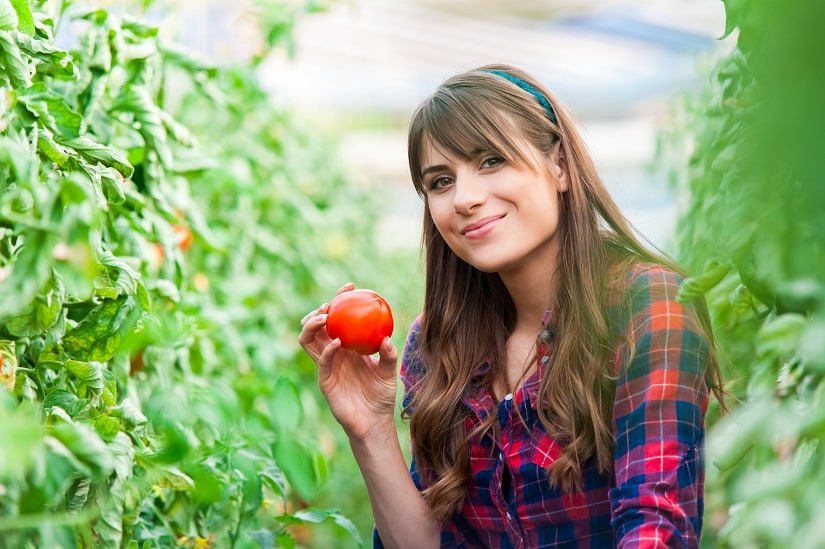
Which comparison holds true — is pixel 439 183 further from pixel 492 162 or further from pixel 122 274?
pixel 122 274

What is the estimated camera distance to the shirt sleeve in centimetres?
130

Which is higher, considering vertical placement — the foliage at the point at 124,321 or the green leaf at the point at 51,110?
the green leaf at the point at 51,110

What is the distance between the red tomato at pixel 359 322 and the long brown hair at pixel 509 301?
195 millimetres

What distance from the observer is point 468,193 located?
151 centimetres

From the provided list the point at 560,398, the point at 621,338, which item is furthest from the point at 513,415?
the point at 621,338

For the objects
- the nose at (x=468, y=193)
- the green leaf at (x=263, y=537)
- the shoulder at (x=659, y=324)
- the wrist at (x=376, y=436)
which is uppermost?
the nose at (x=468, y=193)

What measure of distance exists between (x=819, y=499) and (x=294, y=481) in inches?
32.8

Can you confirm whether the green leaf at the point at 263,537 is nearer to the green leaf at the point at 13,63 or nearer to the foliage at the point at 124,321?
the foliage at the point at 124,321

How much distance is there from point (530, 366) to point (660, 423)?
0.28 meters

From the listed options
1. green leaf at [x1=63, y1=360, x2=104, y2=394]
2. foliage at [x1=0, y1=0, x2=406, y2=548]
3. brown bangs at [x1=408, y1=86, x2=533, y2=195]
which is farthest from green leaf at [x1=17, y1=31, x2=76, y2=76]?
brown bangs at [x1=408, y1=86, x2=533, y2=195]

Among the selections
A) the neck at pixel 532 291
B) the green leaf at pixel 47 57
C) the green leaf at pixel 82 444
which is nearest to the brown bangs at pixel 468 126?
the neck at pixel 532 291

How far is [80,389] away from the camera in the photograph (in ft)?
3.80

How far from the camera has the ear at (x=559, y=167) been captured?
1.59 m

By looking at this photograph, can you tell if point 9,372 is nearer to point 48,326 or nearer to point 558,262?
point 48,326
